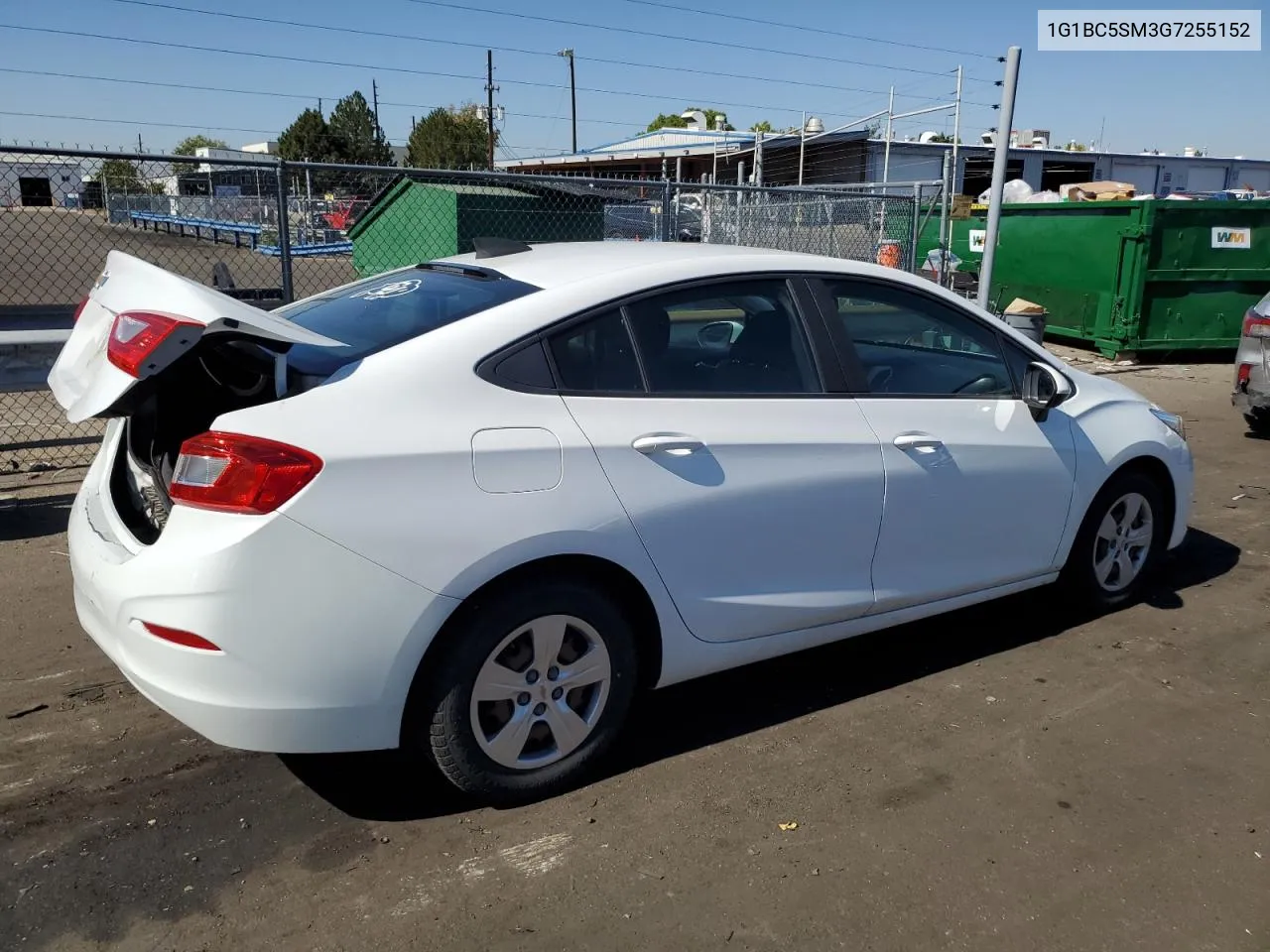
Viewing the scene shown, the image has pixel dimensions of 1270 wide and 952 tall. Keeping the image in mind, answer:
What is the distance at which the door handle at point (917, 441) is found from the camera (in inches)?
148

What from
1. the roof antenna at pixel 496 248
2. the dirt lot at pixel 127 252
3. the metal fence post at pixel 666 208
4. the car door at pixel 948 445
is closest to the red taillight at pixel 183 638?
the roof antenna at pixel 496 248

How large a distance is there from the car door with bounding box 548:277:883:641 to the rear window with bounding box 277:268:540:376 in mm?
335

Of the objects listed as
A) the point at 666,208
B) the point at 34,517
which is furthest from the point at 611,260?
the point at 666,208

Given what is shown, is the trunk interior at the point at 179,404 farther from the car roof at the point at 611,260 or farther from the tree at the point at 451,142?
the tree at the point at 451,142

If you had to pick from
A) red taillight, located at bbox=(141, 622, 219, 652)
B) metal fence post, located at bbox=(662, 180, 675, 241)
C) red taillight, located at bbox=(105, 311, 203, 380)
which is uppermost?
metal fence post, located at bbox=(662, 180, 675, 241)

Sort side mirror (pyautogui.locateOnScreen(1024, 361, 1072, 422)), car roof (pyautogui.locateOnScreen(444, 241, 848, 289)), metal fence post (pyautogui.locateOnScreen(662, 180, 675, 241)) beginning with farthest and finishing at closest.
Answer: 1. metal fence post (pyautogui.locateOnScreen(662, 180, 675, 241))
2. side mirror (pyautogui.locateOnScreen(1024, 361, 1072, 422))
3. car roof (pyautogui.locateOnScreen(444, 241, 848, 289))

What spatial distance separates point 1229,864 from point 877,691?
133cm

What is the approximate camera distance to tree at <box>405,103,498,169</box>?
65300 mm

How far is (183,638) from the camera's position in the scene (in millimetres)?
2676

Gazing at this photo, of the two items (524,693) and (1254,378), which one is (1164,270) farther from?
(524,693)

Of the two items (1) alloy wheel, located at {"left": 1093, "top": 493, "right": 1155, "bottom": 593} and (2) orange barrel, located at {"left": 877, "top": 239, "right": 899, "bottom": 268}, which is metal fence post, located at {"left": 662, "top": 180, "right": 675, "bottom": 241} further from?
(1) alloy wheel, located at {"left": 1093, "top": 493, "right": 1155, "bottom": 593}

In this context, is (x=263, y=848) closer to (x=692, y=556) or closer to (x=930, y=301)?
(x=692, y=556)

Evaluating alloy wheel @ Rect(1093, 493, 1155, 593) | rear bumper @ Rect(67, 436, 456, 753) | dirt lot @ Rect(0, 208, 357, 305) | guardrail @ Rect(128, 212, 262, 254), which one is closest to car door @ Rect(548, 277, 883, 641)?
rear bumper @ Rect(67, 436, 456, 753)

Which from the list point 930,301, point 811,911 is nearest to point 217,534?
point 811,911
